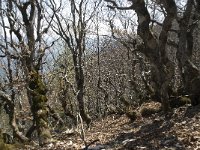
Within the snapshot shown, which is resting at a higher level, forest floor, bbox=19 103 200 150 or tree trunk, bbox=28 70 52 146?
tree trunk, bbox=28 70 52 146

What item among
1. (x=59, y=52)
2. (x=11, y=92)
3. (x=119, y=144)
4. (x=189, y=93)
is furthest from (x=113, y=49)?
(x=119, y=144)

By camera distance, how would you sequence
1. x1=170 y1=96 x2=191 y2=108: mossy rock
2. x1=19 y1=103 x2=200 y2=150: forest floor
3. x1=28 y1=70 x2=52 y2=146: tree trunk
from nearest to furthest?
x1=19 y1=103 x2=200 y2=150: forest floor → x1=28 y1=70 x2=52 y2=146: tree trunk → x1=170 y1=96 x2=191 y2=108: mossy rock

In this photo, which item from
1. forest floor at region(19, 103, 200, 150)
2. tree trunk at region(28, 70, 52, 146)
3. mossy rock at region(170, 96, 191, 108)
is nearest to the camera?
forest floor at region(19, 103, 200, 150)

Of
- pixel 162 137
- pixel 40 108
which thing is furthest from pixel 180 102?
pixel 40 108

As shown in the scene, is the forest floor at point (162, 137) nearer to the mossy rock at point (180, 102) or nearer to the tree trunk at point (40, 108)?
the tree trunk at point (40, 108)

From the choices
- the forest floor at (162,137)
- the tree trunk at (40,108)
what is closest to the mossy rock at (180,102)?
the forest floor at (162,137)

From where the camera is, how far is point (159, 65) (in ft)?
41.0

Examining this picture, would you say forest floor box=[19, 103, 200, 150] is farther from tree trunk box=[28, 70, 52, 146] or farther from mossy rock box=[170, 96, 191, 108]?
mossy rock box=[170, 96, 191, 108]

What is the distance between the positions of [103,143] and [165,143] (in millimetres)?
2661

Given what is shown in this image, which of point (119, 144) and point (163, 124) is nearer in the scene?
point (119, 144)

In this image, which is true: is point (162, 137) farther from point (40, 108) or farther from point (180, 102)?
point (180, 102)

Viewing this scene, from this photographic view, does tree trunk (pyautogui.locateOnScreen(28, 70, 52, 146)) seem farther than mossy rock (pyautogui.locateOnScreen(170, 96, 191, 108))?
No

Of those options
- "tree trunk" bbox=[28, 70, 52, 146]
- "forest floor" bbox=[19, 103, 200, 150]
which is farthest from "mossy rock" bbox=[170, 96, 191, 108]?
"tree trunk" bbox=[28, 70, 52, 146]

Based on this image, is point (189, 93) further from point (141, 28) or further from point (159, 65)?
point (141, 28)
